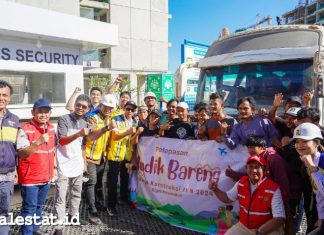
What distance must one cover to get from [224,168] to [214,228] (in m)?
0.78

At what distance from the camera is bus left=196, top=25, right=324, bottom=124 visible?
5227mm

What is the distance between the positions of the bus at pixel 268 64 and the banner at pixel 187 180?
1514mm

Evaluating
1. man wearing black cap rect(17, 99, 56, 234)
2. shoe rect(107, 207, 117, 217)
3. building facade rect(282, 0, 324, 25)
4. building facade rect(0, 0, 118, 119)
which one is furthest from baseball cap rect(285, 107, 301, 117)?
building facade rect(282, 0, 324, 25)

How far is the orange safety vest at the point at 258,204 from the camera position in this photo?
321cm

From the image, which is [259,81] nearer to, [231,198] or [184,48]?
[231,198]

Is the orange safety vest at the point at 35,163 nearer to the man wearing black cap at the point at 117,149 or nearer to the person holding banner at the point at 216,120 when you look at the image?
the man wearing black cap at the point at 117,149

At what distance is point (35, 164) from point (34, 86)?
481 centimetres

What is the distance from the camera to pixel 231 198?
11.8 ft

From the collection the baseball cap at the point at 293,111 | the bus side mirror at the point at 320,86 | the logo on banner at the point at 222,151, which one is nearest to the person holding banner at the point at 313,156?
the baseball cap at the point at 293,111

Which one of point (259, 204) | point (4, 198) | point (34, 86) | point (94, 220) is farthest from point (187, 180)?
point (34, 86)

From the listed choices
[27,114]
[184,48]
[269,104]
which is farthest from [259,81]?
[184,48]

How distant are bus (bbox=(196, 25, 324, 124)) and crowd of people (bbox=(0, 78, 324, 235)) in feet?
3.31

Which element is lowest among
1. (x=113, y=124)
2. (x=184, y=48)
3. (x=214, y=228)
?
(x=214, y=228)

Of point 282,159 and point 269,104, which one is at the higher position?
point 269,104
